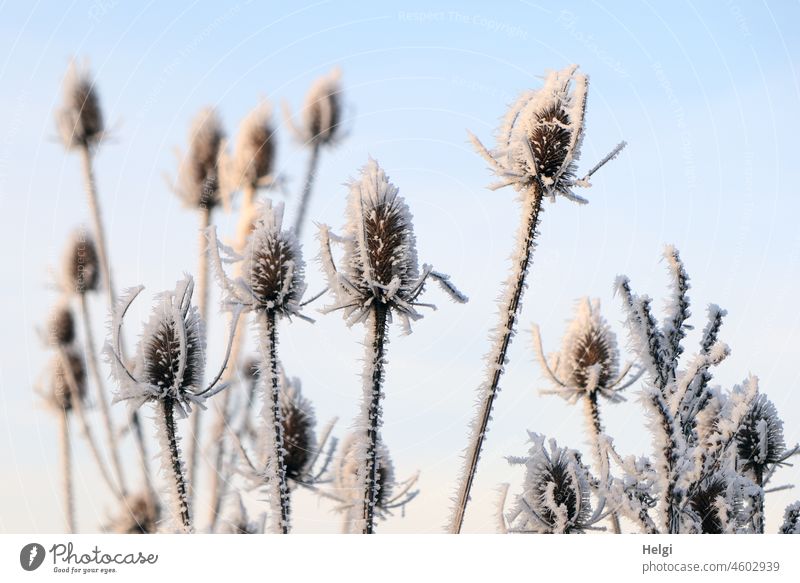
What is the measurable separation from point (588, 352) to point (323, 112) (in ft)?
14.9

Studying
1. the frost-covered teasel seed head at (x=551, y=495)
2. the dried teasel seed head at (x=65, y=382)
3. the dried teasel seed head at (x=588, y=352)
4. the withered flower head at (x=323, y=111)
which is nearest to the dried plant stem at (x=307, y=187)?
the withered flower head at (x=323, y=111)

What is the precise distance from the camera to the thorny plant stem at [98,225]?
7.68 m

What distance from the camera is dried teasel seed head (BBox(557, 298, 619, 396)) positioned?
23.3 ft

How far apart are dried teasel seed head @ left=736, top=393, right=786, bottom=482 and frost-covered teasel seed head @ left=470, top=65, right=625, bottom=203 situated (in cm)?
232

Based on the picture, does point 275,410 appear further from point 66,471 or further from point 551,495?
point 66,471

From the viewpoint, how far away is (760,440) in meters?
5.95

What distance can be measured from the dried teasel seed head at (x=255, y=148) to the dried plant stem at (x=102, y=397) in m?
2.23

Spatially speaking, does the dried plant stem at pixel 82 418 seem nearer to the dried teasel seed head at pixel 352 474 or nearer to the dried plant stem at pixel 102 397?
the dried plant stem at pixel 102 397
